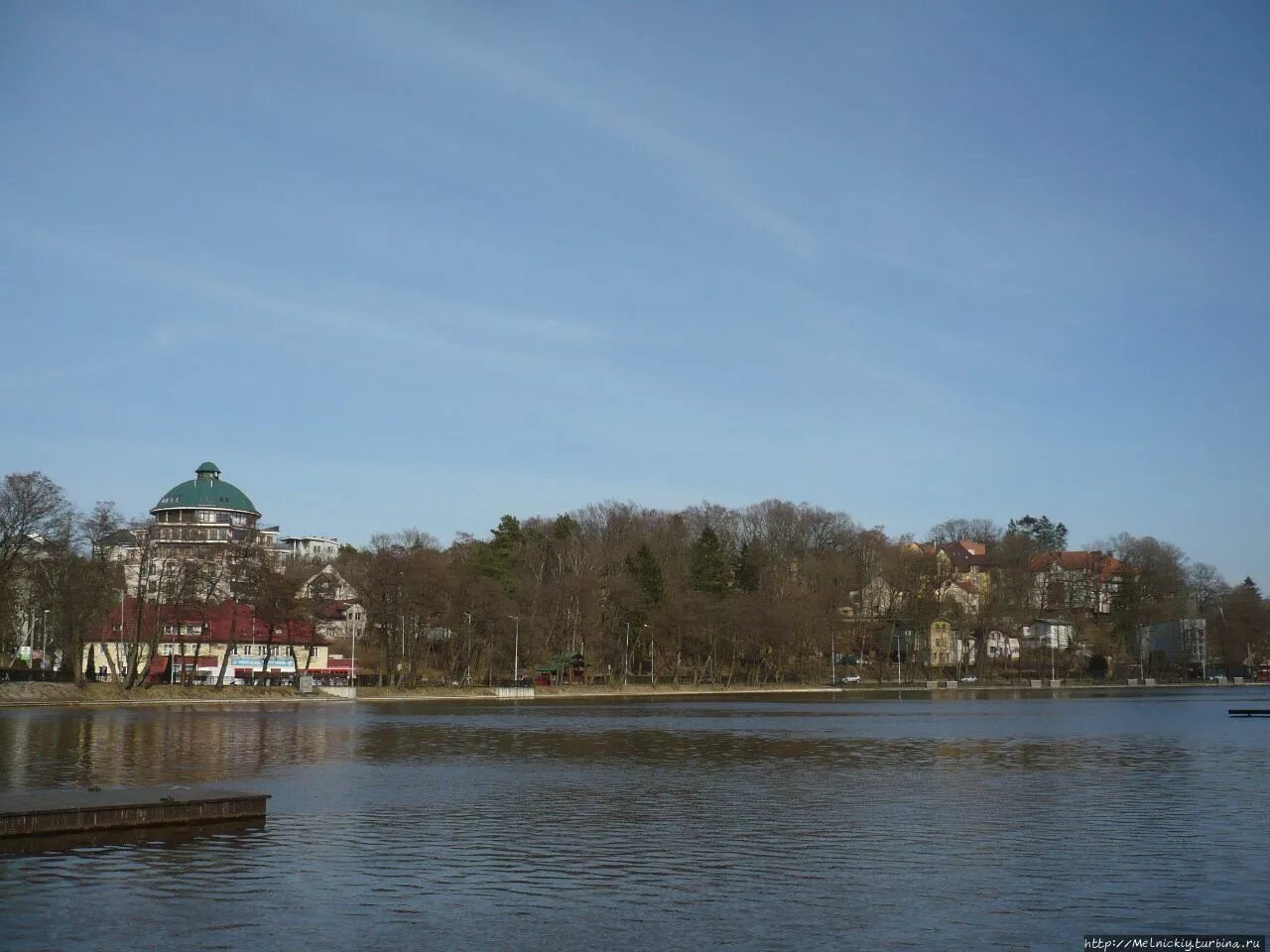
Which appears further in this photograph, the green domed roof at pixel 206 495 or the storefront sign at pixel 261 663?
the green domed roof at pixel 206 495

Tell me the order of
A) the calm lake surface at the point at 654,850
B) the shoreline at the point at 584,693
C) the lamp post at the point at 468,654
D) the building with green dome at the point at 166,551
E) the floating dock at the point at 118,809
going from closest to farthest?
the calm lake surface at the point at 654,850
the floating dock at the point at 118,809
the shoreline at the point at 584,693
the building with green dome at the point at 166,551
the lamp post at the point at 468,654

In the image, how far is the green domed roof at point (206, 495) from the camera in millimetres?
184000

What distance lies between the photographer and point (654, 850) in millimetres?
23125

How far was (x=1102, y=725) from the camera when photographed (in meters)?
66.1

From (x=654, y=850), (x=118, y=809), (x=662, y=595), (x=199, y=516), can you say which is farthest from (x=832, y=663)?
(x=118, y=809)

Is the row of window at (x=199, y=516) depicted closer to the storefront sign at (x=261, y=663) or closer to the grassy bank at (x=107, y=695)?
the storefront sign at (x=261, y=663)

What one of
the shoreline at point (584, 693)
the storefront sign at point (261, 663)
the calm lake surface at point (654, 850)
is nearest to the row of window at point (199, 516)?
the storefront sign at point (261, 663)

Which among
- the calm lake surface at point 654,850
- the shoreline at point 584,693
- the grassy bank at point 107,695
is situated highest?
the calm lake surface at point 654,850

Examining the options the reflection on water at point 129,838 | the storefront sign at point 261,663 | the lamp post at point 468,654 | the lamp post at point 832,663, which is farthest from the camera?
the lamp post at point 832,663

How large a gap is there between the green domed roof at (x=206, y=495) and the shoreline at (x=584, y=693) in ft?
298

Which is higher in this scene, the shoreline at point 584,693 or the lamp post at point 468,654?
the lamp post at point 468,654

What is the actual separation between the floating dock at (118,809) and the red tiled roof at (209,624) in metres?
65.2

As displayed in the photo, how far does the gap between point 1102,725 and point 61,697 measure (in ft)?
209

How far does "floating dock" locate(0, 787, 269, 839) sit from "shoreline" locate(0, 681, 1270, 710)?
5652 cm
